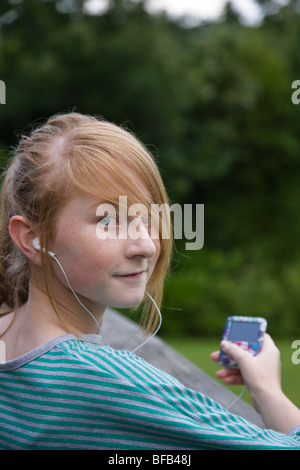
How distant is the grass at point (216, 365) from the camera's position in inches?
225

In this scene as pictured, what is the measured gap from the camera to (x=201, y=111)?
2131cm

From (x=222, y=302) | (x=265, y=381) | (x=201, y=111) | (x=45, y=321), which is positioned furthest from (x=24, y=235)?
(x=201, y=111)

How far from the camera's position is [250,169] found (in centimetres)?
2169

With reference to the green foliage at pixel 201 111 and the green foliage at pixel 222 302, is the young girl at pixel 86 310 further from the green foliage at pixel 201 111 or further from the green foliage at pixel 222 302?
the green foliage at pixel 201 111

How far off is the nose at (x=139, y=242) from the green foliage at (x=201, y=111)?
11242mm

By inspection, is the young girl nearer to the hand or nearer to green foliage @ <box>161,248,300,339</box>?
the hand

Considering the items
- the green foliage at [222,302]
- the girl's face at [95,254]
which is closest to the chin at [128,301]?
the girl's face at [95,254]

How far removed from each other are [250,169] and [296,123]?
2.22 m

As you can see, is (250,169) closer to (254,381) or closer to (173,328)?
(173,328)

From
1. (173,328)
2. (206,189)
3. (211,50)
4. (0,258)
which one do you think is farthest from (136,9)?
(0,258)

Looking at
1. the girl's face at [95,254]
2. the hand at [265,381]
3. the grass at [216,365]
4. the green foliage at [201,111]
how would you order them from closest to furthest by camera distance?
the girl's face at [95,254] → the hand at [265,381] → the grass at [216,365] → the green foliage at [201,111]

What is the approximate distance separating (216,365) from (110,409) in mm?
6669

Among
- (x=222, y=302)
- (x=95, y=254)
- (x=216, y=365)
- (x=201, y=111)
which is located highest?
(x=201, y=111)

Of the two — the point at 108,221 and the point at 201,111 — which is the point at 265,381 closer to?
the point at 108,221
